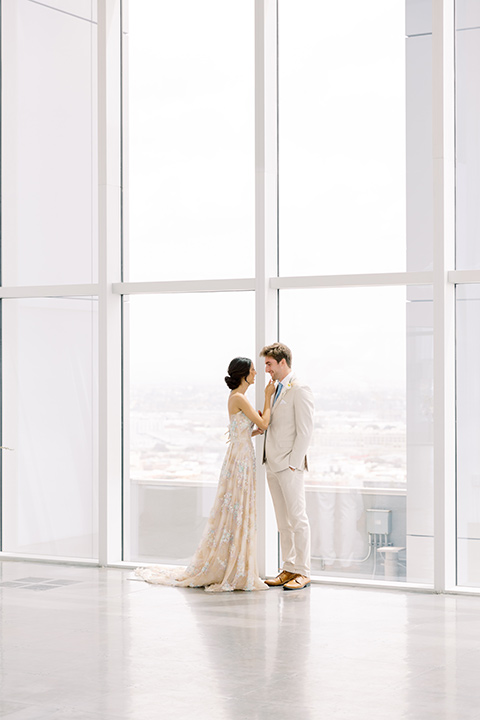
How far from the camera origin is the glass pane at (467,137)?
264 inches

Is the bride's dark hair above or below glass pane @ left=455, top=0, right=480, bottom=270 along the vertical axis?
below

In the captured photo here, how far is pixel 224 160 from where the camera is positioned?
24.7 ft

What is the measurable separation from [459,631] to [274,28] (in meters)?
4.26

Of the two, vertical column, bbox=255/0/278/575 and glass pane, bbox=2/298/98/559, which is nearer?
vertical column, bbox=255/0/278/575

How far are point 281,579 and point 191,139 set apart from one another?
3.23m

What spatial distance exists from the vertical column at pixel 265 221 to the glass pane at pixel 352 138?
93 millimetres

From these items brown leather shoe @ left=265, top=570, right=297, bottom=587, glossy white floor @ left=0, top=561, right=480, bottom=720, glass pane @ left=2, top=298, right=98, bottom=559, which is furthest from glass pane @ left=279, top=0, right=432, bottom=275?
glossy white floor @ left=0, top=561, right=480, bottom=720

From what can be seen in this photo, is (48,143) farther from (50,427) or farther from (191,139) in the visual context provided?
(50,427)

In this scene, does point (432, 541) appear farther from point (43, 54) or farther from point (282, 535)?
point (43, 54)

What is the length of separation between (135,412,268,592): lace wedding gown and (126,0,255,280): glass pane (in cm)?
129

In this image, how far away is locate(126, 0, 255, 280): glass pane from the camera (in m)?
7.47

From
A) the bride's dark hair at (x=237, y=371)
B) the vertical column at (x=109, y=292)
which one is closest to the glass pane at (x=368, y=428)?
the bride's dark hair at (x=237, y=371)

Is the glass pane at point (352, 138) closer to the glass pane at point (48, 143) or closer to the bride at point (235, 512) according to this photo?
the bride at point (235, 512)

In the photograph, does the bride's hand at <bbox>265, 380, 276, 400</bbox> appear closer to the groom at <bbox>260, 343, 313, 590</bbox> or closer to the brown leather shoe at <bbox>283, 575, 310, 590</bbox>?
the groom at <bbox>260, 343, 313, 590</bbox>
